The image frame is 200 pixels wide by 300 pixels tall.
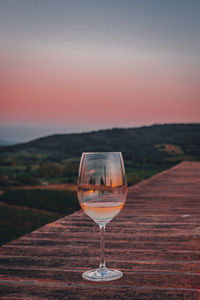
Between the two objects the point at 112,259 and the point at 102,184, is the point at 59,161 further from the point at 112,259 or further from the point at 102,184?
the point at 102,184

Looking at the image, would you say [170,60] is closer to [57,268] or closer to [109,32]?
[109,32]

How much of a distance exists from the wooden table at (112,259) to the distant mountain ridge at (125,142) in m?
13.1

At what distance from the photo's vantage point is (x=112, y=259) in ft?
6.96

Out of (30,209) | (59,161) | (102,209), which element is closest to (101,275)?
(102,209)

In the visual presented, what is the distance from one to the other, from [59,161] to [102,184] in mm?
14740

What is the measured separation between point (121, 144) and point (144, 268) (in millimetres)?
16457

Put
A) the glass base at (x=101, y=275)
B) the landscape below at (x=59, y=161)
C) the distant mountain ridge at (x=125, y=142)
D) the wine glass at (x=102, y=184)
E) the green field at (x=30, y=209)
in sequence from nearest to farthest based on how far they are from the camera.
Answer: the wine glass at (x=102, y=184)
the glass base at (x=101, y=275)
the green field at (x=30, y=209)
the landscape below at (x=59, y=161)
the distant mountain ridge at (x=125, y=142)

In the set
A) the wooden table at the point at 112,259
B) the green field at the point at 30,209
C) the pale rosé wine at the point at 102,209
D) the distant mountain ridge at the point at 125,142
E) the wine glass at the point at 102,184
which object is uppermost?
the distant mountain ridge at the point at 125,142

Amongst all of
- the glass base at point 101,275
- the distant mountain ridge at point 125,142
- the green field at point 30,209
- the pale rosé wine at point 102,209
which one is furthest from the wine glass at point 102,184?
the distant mountain ridge at point 125,142

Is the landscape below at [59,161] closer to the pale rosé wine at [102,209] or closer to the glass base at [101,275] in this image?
the glass base at [101,275]

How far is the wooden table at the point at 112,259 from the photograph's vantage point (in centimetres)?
161

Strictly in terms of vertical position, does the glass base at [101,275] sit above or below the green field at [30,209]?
above

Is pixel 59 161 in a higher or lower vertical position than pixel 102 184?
higher

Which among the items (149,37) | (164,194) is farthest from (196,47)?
(164,194)
